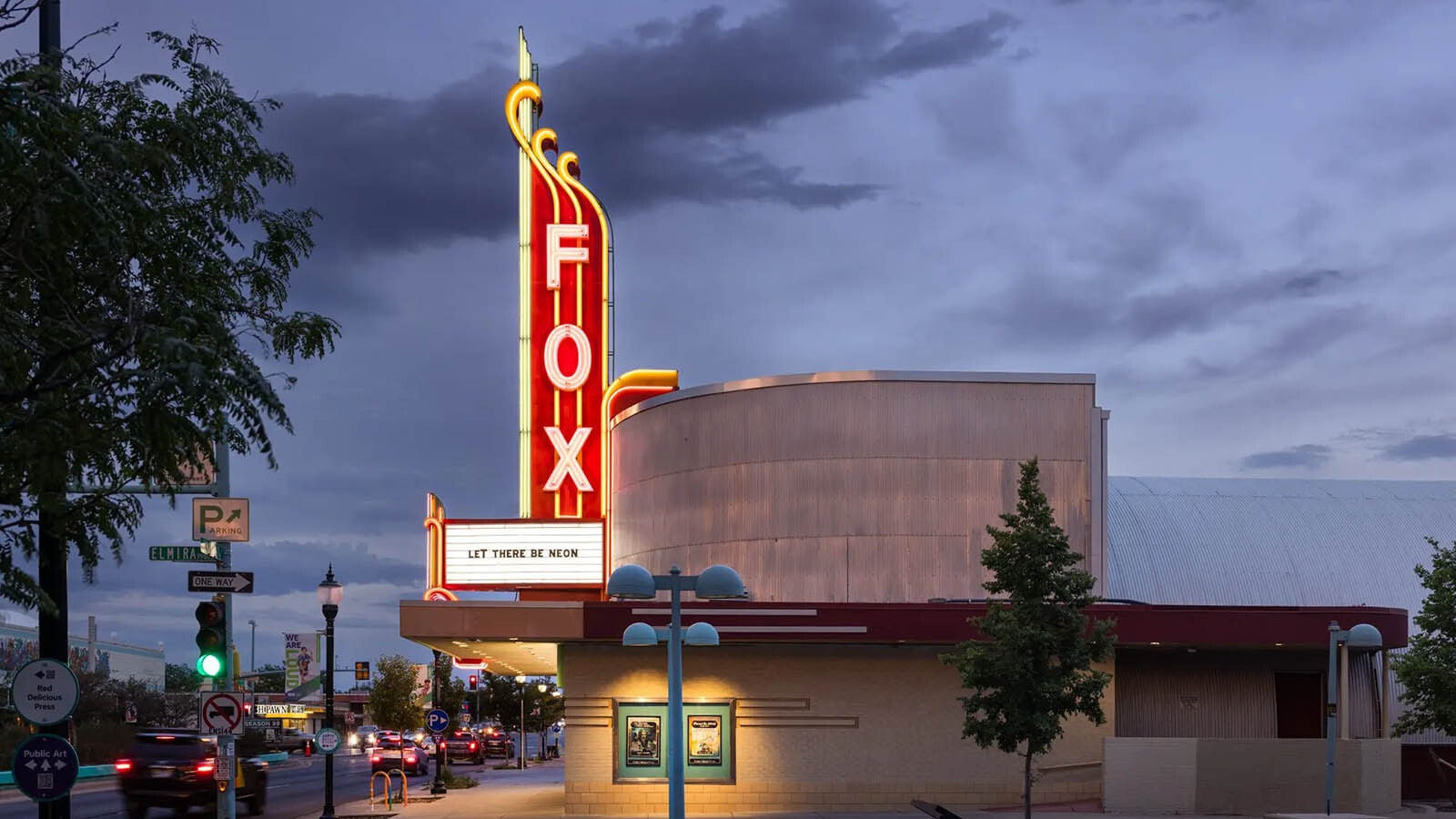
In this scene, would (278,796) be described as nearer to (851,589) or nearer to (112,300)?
(851,589)

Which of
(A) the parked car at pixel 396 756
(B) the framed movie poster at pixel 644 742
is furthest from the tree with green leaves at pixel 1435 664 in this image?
(A) the parked car at pixel 396 756

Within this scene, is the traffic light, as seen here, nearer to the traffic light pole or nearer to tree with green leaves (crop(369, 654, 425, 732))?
the traffic light pole

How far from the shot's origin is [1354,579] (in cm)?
4572

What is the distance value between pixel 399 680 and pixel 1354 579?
142 feet

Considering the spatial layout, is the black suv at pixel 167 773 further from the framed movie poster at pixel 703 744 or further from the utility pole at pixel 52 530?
the utility pole at pixel 52 530

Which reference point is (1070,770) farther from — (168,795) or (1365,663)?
(168,795)

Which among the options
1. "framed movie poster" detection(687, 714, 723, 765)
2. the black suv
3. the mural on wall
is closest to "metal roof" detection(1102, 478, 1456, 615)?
"framed movie poster" detection(687, 714, 723, 765)

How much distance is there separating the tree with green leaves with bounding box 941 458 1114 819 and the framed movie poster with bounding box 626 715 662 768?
9126 mm

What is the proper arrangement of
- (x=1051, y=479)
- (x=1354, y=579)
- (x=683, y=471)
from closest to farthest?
(x=1051, y=479) < (x=683, y=471) < (x=1354, y=579)

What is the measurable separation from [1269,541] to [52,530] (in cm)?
4167

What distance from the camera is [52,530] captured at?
38.2ft

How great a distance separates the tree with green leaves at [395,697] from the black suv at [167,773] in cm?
3656

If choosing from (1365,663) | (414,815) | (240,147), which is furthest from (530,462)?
(240,147)

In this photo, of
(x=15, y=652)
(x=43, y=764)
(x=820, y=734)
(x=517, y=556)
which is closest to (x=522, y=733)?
(x=517, y=556)
